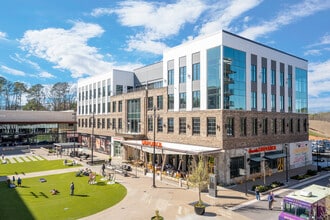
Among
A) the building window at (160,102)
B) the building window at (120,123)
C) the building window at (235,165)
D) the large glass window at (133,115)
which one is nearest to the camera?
the building window at (235,165)

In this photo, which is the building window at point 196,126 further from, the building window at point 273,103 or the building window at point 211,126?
the building window at point 273,103

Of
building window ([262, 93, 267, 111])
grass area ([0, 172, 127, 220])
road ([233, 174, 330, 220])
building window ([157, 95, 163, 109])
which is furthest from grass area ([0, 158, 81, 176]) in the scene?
building window ([262, 93, 267, 111])

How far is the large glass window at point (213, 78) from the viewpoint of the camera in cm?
3002

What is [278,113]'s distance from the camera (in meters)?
37.9

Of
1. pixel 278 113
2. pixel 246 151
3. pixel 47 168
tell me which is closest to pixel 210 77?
pixel 246 151

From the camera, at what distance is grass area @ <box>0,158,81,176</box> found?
118 feet

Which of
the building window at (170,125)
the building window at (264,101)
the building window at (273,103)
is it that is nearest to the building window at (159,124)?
the building window at (170,125)

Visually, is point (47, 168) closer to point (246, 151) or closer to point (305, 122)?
point (246, 151)

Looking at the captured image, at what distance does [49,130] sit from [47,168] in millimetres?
38492

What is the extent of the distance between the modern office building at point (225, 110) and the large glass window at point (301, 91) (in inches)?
6.9

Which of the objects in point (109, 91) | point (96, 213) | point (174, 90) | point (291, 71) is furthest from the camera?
point (109, 91)

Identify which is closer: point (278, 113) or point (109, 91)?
point (278, 113)

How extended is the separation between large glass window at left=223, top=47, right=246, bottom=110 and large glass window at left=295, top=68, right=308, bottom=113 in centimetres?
1635

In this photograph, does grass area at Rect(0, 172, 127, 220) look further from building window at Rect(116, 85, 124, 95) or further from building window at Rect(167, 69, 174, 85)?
building window at Rect(116, 85, 124, 95)
